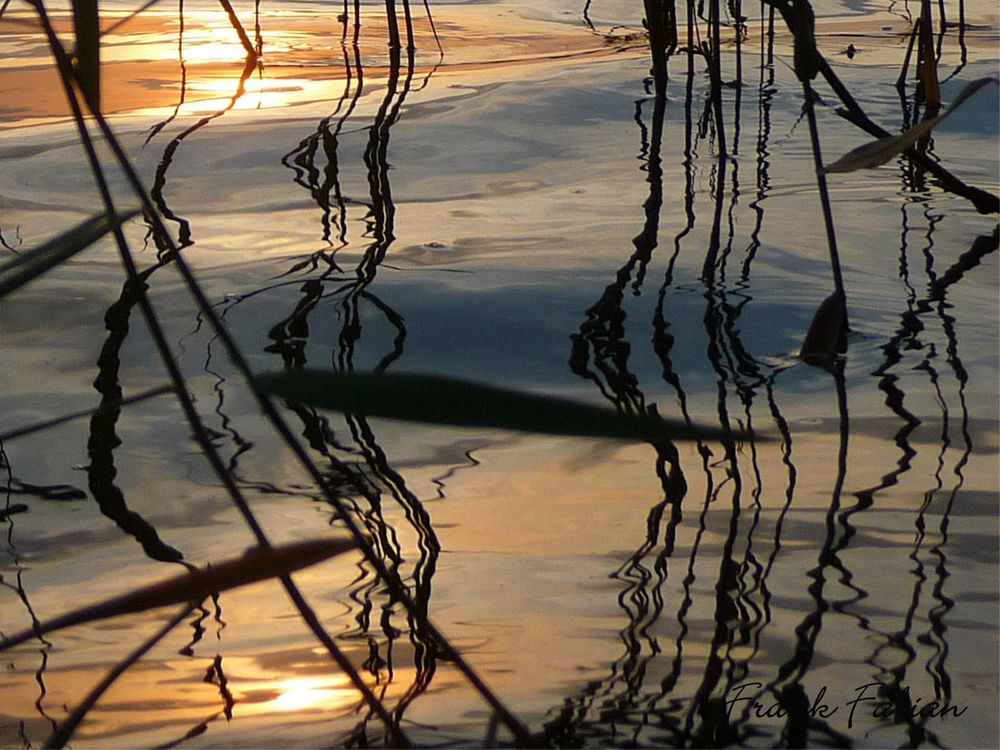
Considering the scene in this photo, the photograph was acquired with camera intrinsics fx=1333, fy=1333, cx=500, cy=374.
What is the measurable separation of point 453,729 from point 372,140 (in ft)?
6.81

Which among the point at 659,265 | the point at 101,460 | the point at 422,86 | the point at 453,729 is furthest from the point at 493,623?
the point at 422,86

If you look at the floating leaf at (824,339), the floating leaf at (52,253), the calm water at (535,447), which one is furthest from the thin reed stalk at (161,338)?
the floating leaf at (824,339)

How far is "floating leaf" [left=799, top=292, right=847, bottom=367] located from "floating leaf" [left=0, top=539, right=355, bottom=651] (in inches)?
42.5

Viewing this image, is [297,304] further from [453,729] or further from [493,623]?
[453,729]

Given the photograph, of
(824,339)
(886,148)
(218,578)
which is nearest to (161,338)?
(218,578)

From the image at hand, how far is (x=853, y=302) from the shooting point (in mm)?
1698

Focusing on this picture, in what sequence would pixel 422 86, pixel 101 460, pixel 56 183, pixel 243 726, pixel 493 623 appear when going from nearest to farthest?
pixel 243 726 → pixel 493 623 → pixel 101 460 → pixel 56 183 → pixel 422 86

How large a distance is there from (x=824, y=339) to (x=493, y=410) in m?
1.18

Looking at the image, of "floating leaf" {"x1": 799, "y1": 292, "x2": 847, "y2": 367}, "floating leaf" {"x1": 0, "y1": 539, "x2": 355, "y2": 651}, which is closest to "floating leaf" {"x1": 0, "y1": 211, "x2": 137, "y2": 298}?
"floating leaf" {"x1": 0, "y1": 539, "x2": 355, "y2": 651}

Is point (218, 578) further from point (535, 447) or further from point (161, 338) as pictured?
point (535, 447)

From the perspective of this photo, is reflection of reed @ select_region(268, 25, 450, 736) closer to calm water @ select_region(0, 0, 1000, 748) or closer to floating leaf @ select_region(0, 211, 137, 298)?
calm water @ select_region(0, 0, 1000, 748)

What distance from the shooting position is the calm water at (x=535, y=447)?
88 cm

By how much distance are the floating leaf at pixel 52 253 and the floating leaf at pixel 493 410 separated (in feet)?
0.61

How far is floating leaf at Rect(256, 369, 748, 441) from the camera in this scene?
0.35 meters
